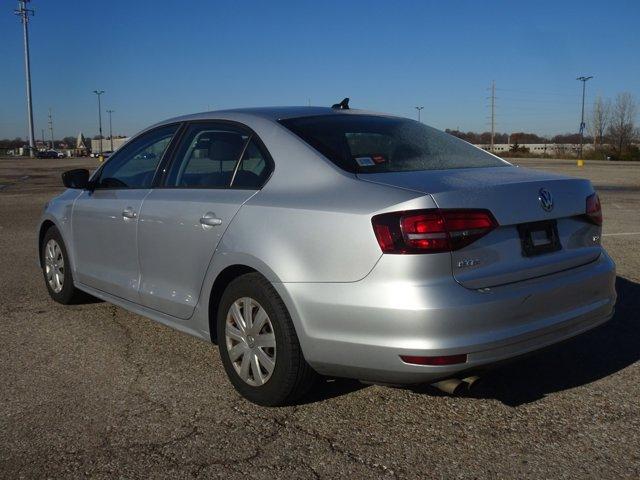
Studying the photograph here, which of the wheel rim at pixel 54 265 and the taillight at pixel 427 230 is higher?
the taillight at pixel 427 230

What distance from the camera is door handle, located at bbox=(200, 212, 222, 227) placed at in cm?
380

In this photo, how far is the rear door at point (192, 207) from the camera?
384 cm

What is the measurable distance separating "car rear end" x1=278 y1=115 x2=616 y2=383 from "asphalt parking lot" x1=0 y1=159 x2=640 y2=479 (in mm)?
362

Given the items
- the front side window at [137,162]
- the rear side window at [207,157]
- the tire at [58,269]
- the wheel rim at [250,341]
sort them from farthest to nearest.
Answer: the tire at [58,269] → the front side window at [137,162] → the rear side window at [207,157] → the wheel rim at [250,341]

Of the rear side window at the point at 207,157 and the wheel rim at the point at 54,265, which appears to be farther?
the wheel rim at the point at 54,265

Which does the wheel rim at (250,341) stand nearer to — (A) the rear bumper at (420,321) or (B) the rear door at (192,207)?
(A) the rear bumper at (420,321)

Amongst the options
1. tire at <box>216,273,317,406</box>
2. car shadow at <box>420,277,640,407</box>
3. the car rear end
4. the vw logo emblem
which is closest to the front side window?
tire at <box>216,273,317,406</box>

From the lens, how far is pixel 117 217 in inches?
187

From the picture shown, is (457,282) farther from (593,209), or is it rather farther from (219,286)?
(219,286)

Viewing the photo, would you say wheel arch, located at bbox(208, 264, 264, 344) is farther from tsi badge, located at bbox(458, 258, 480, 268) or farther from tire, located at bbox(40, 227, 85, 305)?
tire, located at bbox(40, 227, 85, 305)

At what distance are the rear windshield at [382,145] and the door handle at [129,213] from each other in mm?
1275

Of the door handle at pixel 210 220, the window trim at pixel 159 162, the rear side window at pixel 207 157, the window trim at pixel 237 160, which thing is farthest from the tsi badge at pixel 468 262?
the window trim at pixel 159 162

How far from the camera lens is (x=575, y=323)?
343cm

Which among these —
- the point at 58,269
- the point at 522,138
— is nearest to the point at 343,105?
the point at 58,269
